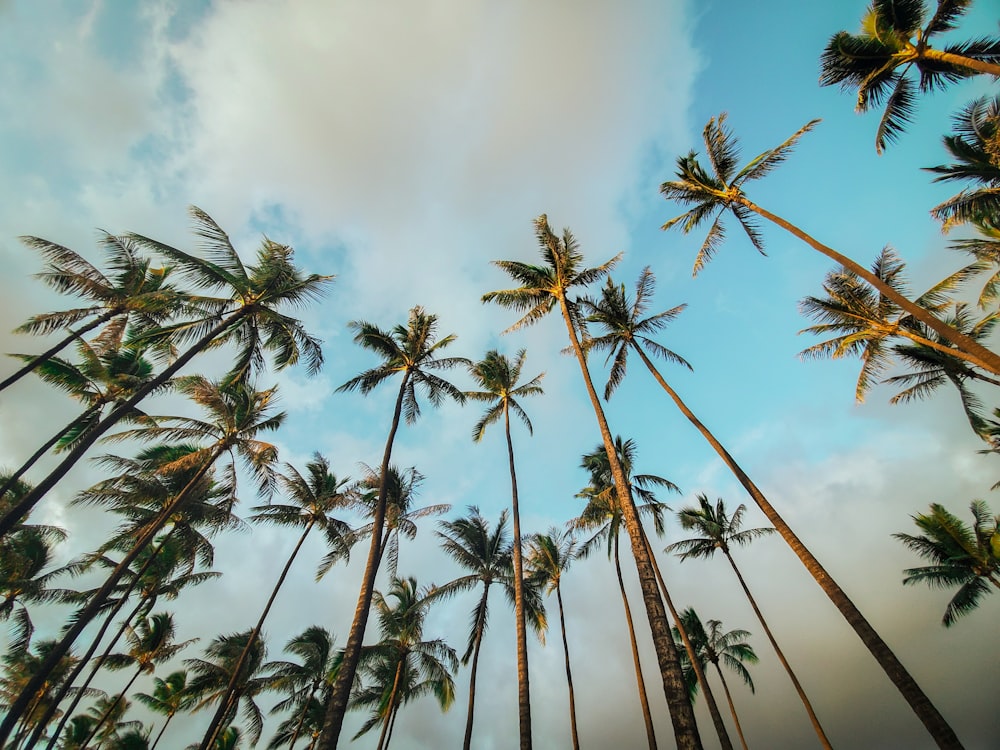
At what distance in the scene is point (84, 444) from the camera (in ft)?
40.2

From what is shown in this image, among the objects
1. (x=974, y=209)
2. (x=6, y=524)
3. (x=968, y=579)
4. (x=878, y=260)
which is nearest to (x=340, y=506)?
(x=6, y=524)

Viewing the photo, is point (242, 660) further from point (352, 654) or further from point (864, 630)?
point (864, 630)

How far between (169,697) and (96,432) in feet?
96.8

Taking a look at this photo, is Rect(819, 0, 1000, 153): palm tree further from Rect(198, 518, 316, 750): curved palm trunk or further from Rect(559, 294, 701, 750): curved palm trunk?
Rect(198, 518, 316, 750): curved palm trunk

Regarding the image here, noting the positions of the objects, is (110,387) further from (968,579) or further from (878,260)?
(968,579)

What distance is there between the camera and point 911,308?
11039 mm

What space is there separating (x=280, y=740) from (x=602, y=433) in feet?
106

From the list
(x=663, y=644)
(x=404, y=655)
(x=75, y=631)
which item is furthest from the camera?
(x=404, y=655)

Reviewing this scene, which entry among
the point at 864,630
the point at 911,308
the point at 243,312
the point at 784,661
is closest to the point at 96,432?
the point at 243,312

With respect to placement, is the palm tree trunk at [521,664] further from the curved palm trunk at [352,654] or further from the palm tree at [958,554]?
the palm tree at [958,554]

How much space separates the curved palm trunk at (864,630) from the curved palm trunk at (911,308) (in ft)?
20.6

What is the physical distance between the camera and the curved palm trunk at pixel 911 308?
32.1 feet

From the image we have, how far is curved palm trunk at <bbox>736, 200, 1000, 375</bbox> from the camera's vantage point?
385 inches

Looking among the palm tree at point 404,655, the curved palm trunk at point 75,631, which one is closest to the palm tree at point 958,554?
the palm tree at point 404,655
